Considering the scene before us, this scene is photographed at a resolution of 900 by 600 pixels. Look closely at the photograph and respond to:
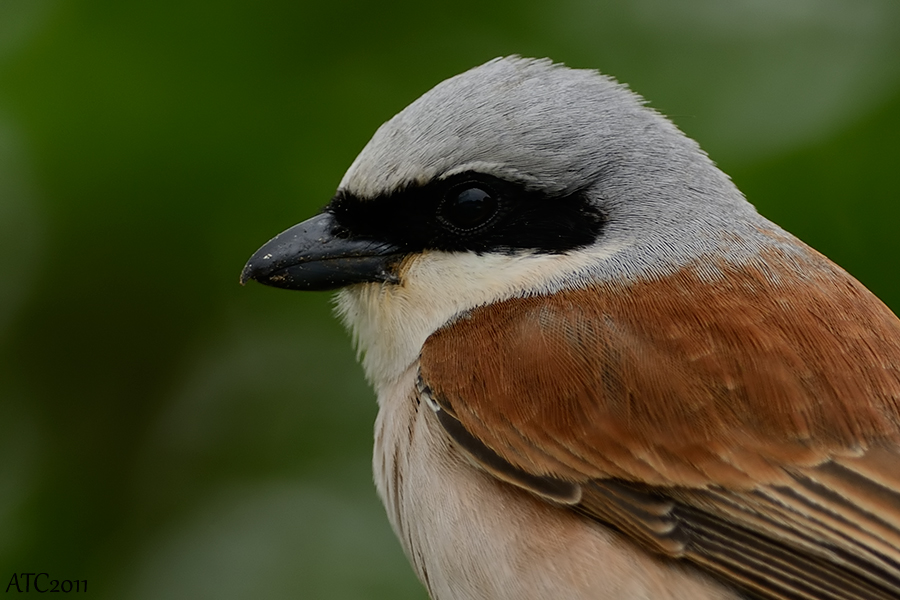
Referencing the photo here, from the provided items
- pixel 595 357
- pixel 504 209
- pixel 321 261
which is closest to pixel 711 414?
pixel 595 357

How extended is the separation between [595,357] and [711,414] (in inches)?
10.9

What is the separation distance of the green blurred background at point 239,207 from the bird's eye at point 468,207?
55 cm

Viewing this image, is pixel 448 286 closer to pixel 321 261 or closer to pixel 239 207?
pixel 321 261

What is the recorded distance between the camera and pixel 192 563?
3371 millimetres

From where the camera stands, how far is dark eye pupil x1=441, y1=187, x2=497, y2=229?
265cm

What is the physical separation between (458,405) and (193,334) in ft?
3.87

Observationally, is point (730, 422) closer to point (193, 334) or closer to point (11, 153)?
point (193, 334)

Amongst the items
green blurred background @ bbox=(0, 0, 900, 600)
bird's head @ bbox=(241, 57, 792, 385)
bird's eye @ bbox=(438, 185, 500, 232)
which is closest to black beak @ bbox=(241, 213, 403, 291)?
bird's head @ bbox=(241, 57, 792, 385)

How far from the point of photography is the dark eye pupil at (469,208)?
8.70 feet

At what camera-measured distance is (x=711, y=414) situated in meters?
2.28

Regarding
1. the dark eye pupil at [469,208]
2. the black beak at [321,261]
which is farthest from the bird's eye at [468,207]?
the black beak at [321,261]

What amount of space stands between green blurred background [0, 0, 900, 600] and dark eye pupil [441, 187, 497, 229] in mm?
558

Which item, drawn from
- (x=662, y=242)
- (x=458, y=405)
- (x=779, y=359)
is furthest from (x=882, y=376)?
(x=458, y=405)

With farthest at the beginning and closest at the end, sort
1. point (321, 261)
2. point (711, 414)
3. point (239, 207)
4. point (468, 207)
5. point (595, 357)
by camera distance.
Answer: point (239, 207)
point (321, 261)
point (468, 207)
point (595, 357)
point (711, 414)
